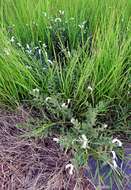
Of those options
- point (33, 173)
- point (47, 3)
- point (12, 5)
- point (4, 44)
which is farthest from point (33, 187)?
point (12, 5)

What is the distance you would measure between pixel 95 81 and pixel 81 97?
7 cm

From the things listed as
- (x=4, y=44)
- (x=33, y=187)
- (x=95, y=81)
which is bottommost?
(x=33, y=187)

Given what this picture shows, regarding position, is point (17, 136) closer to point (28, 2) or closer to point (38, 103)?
point (38, 103)

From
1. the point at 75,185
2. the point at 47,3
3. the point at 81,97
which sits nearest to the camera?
the point at 75,185

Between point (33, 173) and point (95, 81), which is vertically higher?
point (95, 81)

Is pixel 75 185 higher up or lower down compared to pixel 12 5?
lower down

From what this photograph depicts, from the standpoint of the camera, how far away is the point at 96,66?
3.66 ft

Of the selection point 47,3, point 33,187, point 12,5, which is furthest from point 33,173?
point 12,5

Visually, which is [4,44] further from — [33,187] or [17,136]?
[33,187]

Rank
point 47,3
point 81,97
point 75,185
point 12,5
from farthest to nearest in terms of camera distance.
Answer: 1. point 12,5
2. point 47,3
3. point 81,97
4. point 75,185

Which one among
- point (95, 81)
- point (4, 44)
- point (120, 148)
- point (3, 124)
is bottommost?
point (120, 148)

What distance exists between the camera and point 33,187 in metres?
1.02

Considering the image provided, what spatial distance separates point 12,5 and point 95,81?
2.11 ft

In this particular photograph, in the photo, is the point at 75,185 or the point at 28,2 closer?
the point at 75,185
